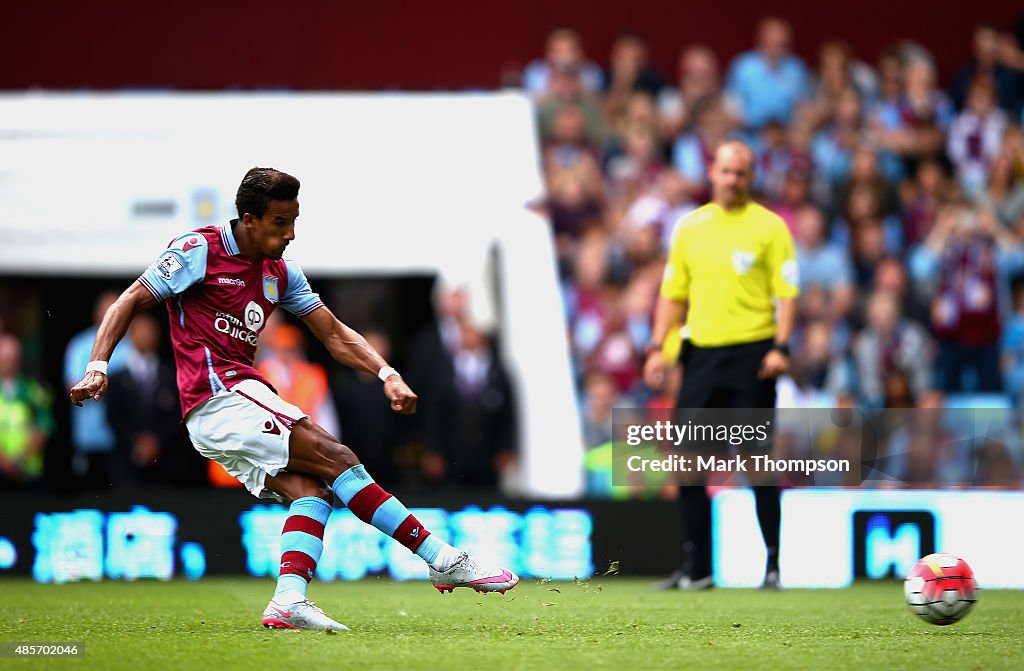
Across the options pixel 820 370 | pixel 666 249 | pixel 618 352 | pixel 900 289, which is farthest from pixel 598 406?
pixel 900 289

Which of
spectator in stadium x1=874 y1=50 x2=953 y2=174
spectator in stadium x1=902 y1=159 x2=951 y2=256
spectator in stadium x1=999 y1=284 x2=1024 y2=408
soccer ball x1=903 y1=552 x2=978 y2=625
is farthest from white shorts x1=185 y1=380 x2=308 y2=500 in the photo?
spectator in stadium x1=874 y1=50 x2=953 y2=174

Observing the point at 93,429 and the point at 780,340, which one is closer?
the point at 780,340

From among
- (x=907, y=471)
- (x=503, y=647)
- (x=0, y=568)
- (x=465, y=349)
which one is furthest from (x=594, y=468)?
(x=503, y=647)

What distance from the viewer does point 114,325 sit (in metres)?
6.52

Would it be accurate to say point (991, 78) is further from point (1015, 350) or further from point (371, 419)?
point (371, 419)

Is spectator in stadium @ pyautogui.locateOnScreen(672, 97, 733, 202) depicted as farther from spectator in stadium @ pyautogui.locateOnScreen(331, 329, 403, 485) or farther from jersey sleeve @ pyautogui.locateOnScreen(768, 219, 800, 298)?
jersey sleeve @ pyautogui.locateOnScreen(768, 219, 800, 298)

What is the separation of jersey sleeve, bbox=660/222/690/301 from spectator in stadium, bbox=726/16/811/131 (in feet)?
23.1

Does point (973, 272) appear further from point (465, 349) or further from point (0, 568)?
point (0, 568)

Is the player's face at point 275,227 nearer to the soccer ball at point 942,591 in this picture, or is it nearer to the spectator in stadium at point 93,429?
the soccer ball at point 942,591

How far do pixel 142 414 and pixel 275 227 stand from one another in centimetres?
580

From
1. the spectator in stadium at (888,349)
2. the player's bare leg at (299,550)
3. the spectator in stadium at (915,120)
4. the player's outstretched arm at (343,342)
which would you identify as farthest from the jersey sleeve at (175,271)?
the spectator in stadium at (915,120)

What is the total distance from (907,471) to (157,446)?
17.5ft

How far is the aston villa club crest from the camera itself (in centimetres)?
688

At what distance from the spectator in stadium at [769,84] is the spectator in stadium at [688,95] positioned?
0.29m
